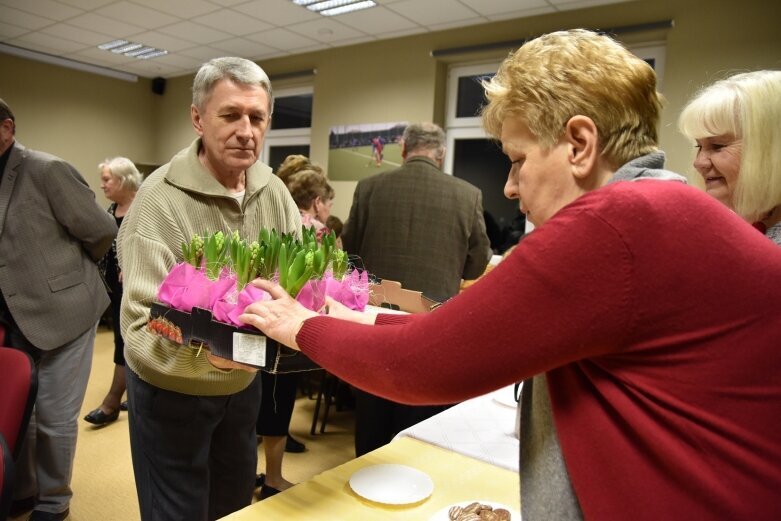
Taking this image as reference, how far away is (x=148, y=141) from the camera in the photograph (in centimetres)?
872

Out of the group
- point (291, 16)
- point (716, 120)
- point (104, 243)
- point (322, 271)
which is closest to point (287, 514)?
point (322, 271)

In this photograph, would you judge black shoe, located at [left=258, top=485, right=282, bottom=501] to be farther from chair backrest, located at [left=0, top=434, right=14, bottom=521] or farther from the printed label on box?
the printed label on box

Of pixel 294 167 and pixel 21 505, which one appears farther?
pixel 294 167

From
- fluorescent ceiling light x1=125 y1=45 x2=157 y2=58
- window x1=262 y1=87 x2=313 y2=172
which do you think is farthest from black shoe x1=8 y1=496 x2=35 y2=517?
fluorescent ceiling light x1=125 y1=45 x2=157 y2=58

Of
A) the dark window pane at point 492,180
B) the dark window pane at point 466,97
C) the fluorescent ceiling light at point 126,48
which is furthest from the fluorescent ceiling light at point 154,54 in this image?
the dark window pane at point 492,180

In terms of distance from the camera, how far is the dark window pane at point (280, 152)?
7375mm

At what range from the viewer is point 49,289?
2.37m

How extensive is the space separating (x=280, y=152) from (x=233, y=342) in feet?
22.9

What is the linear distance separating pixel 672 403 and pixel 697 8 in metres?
4.60

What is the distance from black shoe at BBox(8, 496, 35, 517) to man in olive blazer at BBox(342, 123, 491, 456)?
1.52m

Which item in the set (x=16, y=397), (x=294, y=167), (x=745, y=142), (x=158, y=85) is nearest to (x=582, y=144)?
(x=745, y=142)

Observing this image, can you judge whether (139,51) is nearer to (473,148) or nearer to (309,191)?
(473,148)

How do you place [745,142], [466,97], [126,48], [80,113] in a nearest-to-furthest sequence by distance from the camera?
1. [745,142]
2. [466,97]
3. [126,48]
4. [80,113]

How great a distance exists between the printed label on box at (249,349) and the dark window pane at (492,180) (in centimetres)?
448
